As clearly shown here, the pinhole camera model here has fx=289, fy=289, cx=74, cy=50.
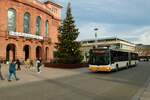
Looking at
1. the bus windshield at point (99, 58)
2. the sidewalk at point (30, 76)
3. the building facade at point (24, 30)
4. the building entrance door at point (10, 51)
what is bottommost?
the sidewalk at point (30, 76)

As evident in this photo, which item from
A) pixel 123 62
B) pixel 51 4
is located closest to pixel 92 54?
pixel 123 62

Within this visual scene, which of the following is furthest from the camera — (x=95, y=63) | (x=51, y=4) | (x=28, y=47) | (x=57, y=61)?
(x=51, y=4)

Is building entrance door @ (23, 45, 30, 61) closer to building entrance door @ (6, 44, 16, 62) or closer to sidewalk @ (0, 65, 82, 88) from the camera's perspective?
building entrance door @ (6, 44, 16, 62)

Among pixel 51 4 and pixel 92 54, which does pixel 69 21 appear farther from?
pixel 51 4

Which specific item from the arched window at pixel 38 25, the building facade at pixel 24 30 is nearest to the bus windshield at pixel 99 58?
the building facade at pixel 24 30

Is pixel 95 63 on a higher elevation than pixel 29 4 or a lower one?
lower

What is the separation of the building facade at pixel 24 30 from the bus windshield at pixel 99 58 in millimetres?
22426

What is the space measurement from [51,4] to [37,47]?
1006 inches

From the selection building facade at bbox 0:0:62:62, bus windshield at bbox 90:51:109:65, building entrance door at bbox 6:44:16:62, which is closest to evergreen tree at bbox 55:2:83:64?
building facade at bbox 0:0:62:62

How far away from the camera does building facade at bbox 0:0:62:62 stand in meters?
50.3

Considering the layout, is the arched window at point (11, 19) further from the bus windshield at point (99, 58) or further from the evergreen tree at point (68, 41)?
the bus windshield at point (99, 58)

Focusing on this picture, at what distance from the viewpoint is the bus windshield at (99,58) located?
31.4 m

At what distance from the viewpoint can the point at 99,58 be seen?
3167 centimetres

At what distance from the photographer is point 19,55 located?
53.9m
